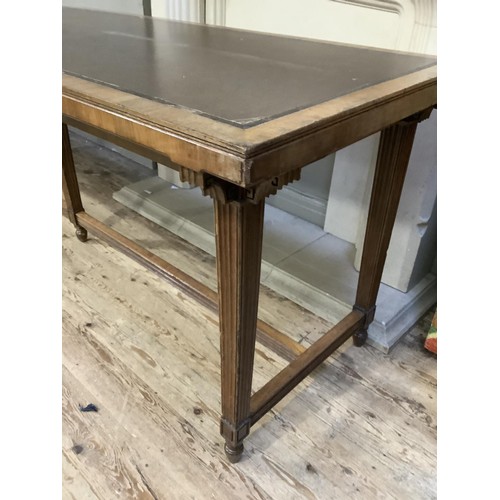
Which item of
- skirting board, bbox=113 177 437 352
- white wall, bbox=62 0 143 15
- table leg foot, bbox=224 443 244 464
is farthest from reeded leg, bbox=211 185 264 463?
white wall, bbox=62 0 143 15

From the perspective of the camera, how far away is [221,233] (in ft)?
2.37

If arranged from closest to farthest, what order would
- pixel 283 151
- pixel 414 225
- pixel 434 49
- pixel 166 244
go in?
pixel 283 151 < pixel 434 49 < pixel 414 225 < pixel 166 244

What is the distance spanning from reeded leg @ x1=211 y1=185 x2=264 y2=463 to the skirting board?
1.74 ft

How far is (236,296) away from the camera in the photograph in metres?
0.77

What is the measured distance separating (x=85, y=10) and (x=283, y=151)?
4.22 feet

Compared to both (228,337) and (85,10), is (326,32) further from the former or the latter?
(228,337)

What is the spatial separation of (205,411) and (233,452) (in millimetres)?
158

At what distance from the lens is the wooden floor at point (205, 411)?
3.19 feet

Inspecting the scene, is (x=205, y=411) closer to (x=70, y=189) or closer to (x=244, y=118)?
(x=244, y=118)

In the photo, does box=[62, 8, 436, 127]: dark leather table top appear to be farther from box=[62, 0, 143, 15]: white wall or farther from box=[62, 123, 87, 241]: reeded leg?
box=[62, 0, 143, 15]: white wall

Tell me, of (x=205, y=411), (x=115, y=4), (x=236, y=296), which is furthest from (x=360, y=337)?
(x=115, y=4)

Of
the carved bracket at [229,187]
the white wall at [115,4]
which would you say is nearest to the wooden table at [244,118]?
the carved bracket at [229,187]

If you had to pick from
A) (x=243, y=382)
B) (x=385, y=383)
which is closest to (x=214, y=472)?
(x=243, y=382)

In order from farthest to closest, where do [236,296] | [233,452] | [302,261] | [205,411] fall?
[302,261], [205,411], [233,452], [236,296]
